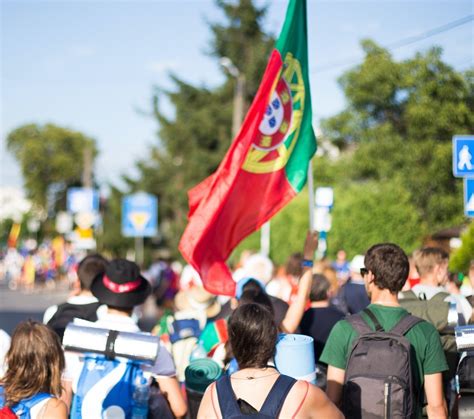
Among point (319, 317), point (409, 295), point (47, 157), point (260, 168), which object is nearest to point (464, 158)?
point (260, 168)

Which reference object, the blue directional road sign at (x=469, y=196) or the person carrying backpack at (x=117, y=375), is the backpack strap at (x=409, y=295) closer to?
the person carrying backpack at (x=117, y=375)

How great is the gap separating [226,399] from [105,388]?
1232mm

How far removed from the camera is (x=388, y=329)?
4.36 meters

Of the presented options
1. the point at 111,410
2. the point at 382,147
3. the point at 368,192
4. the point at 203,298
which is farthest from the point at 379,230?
the point at 111,410

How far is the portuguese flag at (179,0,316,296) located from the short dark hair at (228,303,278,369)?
7.99ft

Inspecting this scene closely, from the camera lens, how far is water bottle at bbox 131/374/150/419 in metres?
4.53

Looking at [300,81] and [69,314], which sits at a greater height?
[300,81]

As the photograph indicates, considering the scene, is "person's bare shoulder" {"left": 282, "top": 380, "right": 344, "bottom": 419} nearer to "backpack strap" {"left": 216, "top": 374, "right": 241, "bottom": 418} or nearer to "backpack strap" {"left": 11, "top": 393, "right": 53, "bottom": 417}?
"backpack strap" {"left": 216, "top": 374, "right": 241, "bottom": 418}

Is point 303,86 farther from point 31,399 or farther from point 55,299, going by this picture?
point 55,299

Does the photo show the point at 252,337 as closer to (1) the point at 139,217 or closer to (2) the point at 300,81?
(2) the point at 300,81

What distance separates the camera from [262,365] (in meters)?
3.54

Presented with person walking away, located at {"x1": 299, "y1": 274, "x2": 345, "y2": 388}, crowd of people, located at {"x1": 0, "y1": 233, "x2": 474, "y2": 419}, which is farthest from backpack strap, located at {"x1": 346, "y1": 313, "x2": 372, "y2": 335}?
person walking away, located at {"x1": 299, "y1": 274, "x2": 345, "y2": 388}

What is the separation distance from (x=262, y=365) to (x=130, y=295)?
1686 millimetres

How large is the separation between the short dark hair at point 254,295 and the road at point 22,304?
13.5m
